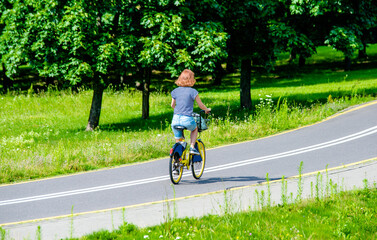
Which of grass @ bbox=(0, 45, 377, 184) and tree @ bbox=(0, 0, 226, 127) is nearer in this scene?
grass @ bbox=(0, 45, 377, 184)

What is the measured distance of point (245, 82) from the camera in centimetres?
1955

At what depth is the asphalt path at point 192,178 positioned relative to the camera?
7.63 metres

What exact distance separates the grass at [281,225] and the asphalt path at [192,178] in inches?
22.6

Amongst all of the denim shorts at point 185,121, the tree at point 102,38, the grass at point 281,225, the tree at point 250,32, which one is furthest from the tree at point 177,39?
the grass at point 281,225

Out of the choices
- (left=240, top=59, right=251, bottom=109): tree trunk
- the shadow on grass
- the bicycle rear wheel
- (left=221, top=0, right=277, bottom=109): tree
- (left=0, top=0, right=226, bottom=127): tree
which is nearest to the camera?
the bicycle rear wheel

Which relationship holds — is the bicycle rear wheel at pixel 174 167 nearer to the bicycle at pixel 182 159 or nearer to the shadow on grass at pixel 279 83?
the bicycle at pixel 182 159

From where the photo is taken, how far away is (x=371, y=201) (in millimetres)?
6293

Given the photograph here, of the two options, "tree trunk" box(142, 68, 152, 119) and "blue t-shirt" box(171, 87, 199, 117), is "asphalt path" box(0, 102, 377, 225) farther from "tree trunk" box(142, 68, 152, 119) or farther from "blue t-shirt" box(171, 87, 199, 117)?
"tree trunk" box(142, 68, 152, 119)

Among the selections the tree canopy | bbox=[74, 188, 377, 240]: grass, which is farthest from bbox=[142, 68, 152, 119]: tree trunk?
bbox=[74, 188, 377, 240]: grass

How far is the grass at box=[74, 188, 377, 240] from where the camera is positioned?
17.3 feet

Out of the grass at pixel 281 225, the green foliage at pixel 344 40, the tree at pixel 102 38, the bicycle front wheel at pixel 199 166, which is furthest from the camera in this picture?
the green foliage at pixel 344 40

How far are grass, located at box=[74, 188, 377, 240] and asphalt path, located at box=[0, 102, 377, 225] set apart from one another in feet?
1.88

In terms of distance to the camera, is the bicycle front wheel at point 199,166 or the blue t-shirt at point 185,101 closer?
the blue t-shirt at point 185,101

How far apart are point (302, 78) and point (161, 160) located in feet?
94.4
